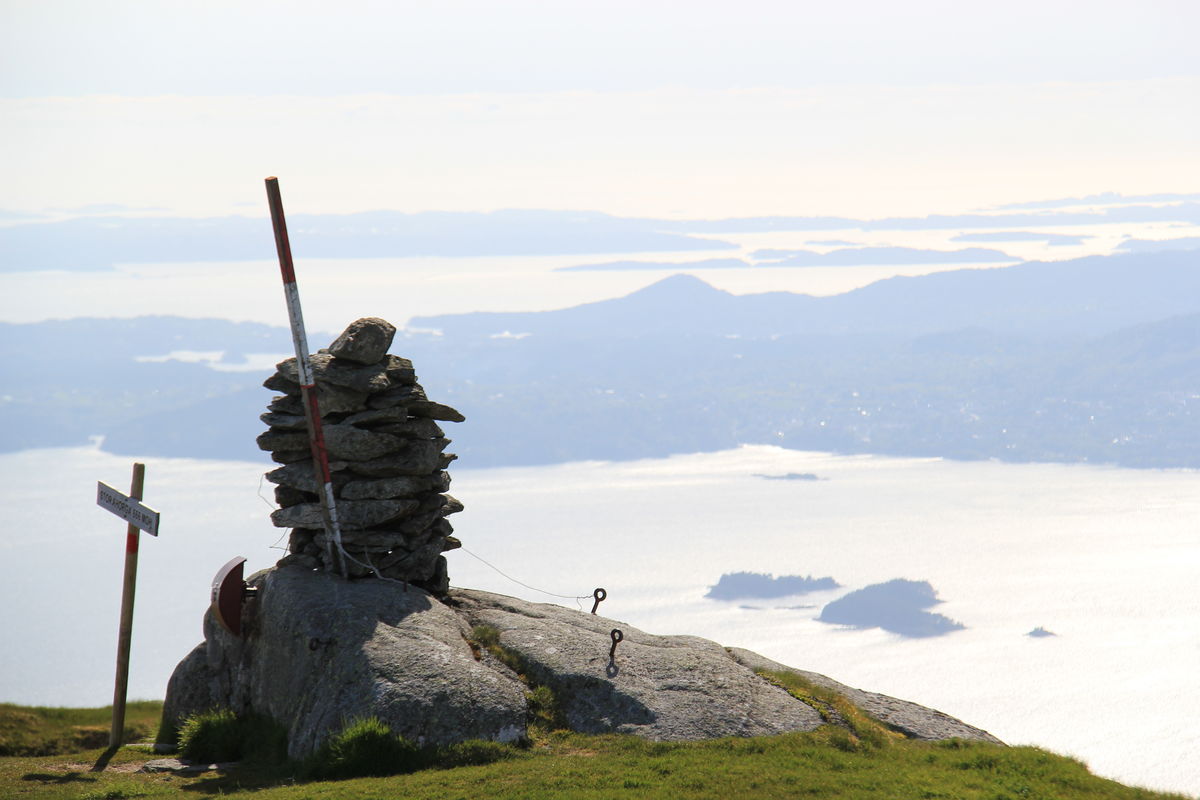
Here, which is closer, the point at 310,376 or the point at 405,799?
the point at 405,799

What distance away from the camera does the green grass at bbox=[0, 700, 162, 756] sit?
28.0 metres

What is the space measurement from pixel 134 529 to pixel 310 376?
5.10m

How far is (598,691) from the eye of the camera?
20984 millimetres

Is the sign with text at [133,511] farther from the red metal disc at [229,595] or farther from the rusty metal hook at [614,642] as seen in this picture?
the rusty metal hook at [614,642]

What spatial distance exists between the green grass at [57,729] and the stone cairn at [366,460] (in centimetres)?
814

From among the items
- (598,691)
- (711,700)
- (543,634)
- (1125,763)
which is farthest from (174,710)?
(1125,763)

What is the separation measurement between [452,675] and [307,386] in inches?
280

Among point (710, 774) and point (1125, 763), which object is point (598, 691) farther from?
point (1125, 763)

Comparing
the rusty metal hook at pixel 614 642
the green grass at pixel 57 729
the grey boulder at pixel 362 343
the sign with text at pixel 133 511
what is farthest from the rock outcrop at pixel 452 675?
the green grass at pixel 57 729

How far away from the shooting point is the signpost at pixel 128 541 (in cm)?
2292

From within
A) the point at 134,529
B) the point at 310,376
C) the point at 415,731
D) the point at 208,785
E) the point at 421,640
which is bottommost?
the point at 208,785

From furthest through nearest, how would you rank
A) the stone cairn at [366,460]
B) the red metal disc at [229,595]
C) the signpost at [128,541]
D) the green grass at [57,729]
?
1. the green grass at [57,729]
2. the stone cairn at [366,460]
3. the red metal disc at [229,595]
4. the signpost at [128,541]

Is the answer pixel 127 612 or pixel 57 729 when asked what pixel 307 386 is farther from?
pixel 57 729

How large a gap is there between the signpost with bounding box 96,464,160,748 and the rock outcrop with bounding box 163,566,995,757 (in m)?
1.14
